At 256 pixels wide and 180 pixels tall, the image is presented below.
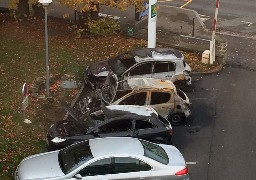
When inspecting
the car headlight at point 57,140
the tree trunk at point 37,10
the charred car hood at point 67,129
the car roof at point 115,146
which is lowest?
the car headlight at point 57,140

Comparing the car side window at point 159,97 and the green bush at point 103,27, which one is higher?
the green bush at point 103,27

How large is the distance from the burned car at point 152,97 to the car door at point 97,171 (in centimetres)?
481

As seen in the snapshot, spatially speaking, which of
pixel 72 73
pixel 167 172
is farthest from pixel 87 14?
pixel 167 172

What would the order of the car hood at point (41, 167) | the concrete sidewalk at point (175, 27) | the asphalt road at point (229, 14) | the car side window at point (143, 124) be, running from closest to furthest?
the car hood at point (41, 167)
the car side window at point (143, 124)
the concrete sidewalk at point (175, 27)
the asphalt road at point (229, 14)

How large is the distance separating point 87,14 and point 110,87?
936 cm

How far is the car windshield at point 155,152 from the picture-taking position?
12993 mm

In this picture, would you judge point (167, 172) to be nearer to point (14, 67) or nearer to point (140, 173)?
point (140, 173)

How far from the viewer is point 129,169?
41.1 feet

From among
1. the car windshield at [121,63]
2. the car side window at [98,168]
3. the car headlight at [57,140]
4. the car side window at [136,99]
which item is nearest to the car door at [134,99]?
the car side window at [136,99]

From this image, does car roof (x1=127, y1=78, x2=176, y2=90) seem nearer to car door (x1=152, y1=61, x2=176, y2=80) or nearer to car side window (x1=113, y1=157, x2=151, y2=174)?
car door (x1=152, y1=61, x2=176, y2=80)

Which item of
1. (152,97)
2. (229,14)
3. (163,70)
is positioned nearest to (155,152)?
(152,97)

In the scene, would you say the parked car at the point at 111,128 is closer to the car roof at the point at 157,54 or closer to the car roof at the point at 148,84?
the car roof at the point at 148,84

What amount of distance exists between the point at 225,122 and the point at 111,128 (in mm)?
5157

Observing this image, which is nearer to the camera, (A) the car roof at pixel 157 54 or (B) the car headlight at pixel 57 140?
(B) the car headlight at pixel 57 140
